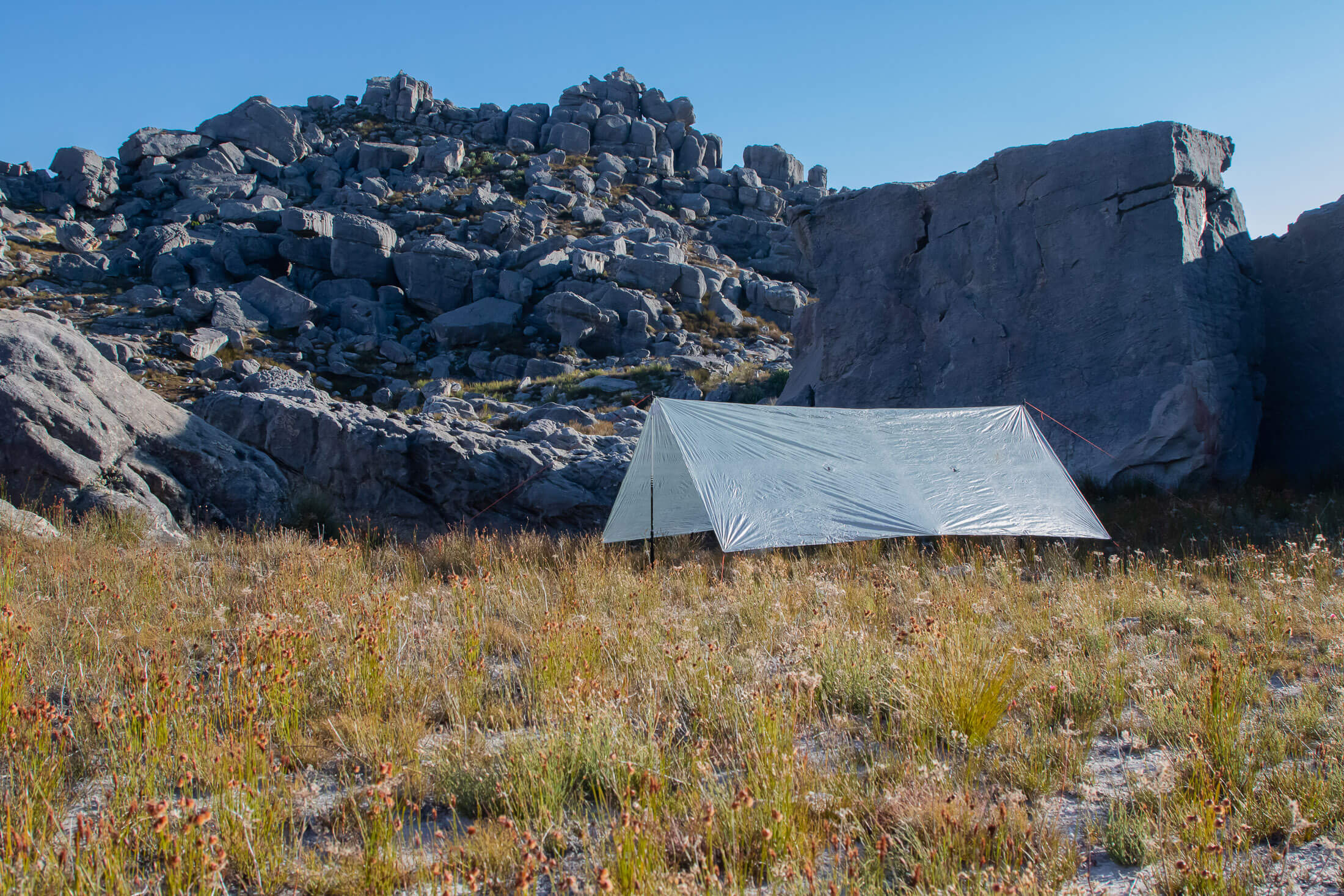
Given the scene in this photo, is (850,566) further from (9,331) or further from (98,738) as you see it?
(9,331)

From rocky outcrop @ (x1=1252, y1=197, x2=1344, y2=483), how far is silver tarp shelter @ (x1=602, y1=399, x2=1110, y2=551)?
5.59 m

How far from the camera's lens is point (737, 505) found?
891cm

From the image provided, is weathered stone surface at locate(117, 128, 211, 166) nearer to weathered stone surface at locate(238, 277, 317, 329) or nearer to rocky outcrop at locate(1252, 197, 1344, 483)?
weathered stone surface at locate(238, 277, 317, 329)

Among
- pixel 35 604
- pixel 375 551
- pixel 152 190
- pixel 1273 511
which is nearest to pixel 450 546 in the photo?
pixel 375 551

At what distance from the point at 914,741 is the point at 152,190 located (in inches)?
2251

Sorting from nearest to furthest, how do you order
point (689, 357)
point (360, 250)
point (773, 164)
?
point (689, 357), point (360, 250), point (773, 164)

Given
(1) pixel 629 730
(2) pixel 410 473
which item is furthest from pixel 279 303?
(1) pixel 629 730

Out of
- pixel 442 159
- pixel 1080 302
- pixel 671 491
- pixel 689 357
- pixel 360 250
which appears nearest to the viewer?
pixel 671 491

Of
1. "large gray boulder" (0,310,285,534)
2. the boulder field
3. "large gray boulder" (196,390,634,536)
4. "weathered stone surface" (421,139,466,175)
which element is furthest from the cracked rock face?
"weathered stone surface" (421,139,466,175)

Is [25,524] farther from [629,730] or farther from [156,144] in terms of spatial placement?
[156,144]

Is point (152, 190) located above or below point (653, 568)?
above

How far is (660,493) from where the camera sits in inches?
392

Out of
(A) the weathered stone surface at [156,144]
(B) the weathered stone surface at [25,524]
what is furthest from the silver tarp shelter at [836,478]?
(A) the weathered stone surface at [156,144]

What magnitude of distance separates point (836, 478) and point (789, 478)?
0.62m
